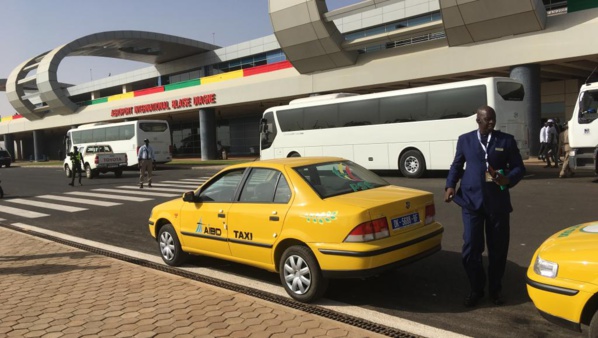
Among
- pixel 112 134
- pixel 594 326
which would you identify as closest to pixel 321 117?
pixel 594 326

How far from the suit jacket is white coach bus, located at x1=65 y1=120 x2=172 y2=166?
1067 inches

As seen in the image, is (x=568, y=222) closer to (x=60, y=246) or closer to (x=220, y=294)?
(x=220, y=294)

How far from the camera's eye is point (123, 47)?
43656mm

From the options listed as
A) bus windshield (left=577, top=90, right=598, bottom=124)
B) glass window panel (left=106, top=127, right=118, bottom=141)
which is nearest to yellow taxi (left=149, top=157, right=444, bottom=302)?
bus windshield (left=577, top=90, right=598, bottom=124)

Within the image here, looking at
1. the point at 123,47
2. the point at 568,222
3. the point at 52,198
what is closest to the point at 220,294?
the point at 568,222

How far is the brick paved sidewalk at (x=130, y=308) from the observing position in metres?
3.83

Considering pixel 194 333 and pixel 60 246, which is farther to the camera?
pixel 60 246

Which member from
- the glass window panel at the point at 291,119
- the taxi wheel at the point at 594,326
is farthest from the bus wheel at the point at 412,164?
the taxi wheel at the point at 594,326

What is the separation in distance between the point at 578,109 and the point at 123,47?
4140cm

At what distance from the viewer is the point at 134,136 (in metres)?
28.8

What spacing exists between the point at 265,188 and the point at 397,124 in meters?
12.2

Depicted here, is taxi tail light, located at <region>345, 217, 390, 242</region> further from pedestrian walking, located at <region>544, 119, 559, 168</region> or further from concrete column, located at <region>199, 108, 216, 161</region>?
concrete column, located at <region>199, 108, 216, 161</region>

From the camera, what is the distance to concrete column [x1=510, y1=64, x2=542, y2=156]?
66.3 feet

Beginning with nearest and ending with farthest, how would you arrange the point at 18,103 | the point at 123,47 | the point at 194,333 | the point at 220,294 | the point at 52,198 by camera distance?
the point at 194,333 → the point at 220,294 → the point at 52,198 → the point at 123,47 → the point at 18,103
